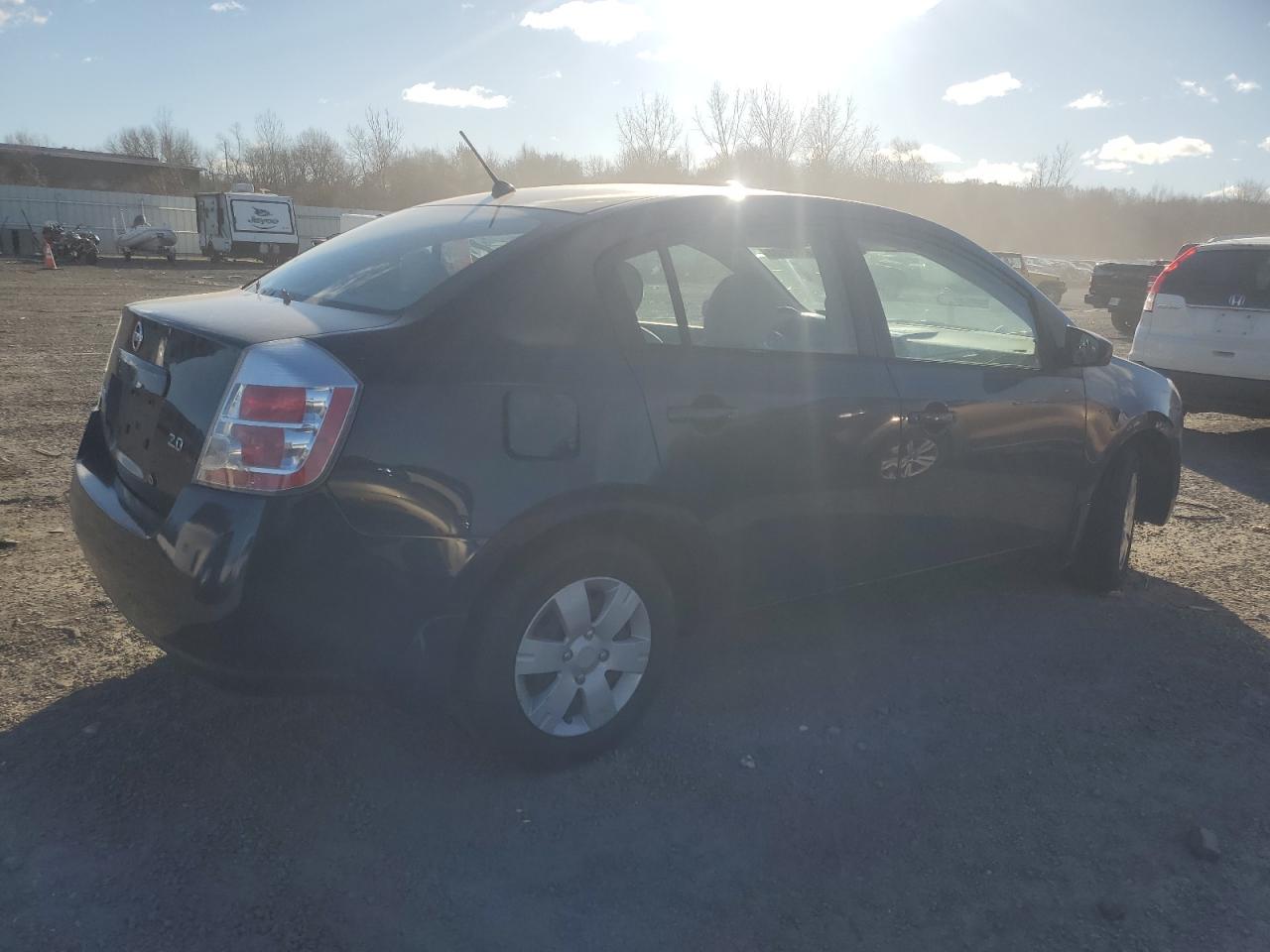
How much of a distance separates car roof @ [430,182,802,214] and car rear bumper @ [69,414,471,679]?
1302 millimetres

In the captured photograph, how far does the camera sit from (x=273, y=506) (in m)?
2.52

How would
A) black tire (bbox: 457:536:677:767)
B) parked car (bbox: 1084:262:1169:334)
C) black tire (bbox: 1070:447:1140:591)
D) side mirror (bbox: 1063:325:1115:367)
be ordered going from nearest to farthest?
1. black tire (bbox: 457:536:677:767)
2. side mirror (bbox: 1063:325:1115:367)
3. black tire (bbox: 1070:447:1140:591)
4. parked car (bbox: 1084:262:1169:334)

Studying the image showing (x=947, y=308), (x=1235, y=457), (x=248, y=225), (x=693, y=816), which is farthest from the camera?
(x=248, y=225)

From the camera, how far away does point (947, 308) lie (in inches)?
160

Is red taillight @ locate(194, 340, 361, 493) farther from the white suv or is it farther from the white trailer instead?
the white trailer

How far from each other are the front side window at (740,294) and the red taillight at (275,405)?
1.05 meters

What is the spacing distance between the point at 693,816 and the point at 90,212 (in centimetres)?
4723

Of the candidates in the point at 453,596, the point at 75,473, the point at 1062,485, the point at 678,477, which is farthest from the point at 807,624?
the point at 75,473

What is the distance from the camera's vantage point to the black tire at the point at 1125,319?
1945cm

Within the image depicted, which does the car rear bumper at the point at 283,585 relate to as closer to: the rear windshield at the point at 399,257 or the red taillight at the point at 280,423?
the red taillight at the point at 280,423

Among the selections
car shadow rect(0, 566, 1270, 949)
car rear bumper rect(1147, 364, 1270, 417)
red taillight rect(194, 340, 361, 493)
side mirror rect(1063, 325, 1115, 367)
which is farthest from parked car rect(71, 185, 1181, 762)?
car rear bumper rect(1147, 364, 1270, 417)

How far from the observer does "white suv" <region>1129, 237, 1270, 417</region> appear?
308 inches

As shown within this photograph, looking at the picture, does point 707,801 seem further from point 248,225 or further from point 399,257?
point 248,225

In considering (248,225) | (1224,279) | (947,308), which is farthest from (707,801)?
(248,225)
